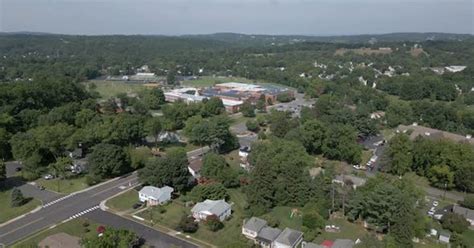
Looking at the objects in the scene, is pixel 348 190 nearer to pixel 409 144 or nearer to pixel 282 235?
pixel 282 235

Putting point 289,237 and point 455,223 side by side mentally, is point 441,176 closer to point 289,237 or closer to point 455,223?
point 455,223

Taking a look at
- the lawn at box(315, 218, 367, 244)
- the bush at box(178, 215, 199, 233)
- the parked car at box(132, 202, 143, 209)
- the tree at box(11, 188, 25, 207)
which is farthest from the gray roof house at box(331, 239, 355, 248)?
the tree at box(11, 188, 25, 207)

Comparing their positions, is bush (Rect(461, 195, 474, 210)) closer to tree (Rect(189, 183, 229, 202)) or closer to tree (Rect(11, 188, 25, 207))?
tree (Rect(189, 183, 229, 202))

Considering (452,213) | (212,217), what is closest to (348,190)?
(452,213)

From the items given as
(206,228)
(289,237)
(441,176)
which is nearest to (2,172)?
(206,228)

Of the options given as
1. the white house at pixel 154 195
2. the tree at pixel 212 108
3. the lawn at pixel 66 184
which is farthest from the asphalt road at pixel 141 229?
the tree at pixel 212 108

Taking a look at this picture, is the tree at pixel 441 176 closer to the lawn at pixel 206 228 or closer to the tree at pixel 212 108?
the lawn at pixel 206 228
